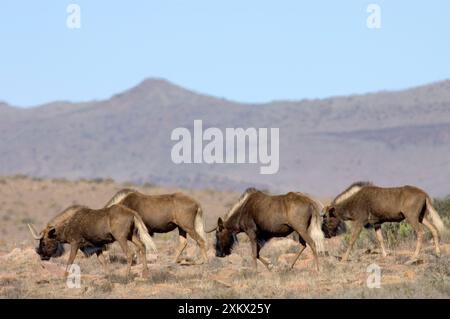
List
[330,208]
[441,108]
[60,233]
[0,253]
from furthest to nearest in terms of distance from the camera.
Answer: [441,108]
[0,253]
[330,208]
[60,233]

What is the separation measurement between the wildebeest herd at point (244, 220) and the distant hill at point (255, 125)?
86633 millimetres

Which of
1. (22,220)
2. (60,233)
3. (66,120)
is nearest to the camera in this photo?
(60,233)

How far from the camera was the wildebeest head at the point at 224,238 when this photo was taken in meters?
19.0

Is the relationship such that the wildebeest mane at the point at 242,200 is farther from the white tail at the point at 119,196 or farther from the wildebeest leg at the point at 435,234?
the wildebeest leg at the point at 435,234

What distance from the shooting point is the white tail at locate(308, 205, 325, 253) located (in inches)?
703

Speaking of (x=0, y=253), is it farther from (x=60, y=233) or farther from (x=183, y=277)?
(x=183, y=277)

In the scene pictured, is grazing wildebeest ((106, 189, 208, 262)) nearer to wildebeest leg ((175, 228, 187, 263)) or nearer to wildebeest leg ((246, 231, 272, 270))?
wildebeest leg ((175, 228, 187, 263))

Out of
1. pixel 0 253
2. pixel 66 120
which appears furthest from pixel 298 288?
pixel 66 120

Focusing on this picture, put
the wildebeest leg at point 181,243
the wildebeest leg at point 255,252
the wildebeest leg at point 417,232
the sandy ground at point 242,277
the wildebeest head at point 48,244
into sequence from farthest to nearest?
the wildebeest leg at point 181,243, the wildebeest leg at point 417,232, the wildebeest head at point 48,244, the wildebeest leg at point 255,252, the sandy ground at point 242,277

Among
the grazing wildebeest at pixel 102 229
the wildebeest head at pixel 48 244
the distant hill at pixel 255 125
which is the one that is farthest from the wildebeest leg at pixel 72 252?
Result: the distant hill at pixel 255 125

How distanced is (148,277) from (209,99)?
15642cm

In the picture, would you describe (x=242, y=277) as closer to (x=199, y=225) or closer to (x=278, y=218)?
(x=278, y=218)

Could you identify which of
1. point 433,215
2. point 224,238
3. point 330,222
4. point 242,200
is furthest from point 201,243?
point 433,215
